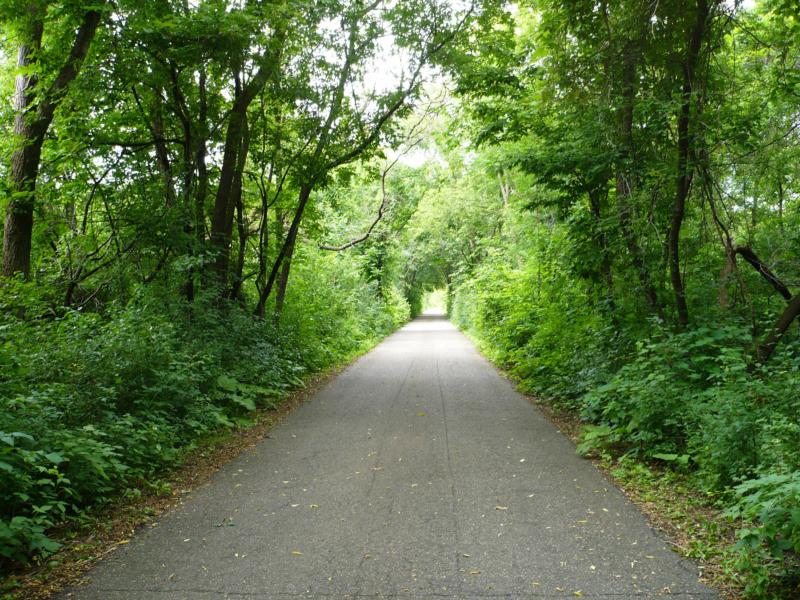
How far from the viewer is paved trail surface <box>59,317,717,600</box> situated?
134 inches

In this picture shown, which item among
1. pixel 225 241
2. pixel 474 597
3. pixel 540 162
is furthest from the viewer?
pixel 225 241

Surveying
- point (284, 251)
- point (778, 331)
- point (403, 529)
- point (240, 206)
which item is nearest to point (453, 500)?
point (403, 529)

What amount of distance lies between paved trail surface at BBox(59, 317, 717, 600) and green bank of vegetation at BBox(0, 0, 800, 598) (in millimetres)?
727

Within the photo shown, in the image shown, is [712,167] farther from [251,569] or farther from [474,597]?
[251,569]

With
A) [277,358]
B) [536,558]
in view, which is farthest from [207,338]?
[536,558]

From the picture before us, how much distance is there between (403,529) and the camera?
166 inches

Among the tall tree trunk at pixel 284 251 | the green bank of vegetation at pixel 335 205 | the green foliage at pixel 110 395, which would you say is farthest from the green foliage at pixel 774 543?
the tall tree trunk at pixel 284 251

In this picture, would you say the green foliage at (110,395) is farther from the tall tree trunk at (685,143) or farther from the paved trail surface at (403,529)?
the tall tree trunk at (685,143)

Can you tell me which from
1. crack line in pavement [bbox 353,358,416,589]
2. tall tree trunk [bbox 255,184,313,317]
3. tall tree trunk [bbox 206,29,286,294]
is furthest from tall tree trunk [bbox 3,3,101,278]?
crack line in pavement [bbox 353,358,416,589]

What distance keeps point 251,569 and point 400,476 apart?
2144 millimetres

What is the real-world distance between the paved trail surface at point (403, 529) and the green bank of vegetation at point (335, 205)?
73cm

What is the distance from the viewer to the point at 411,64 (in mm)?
12000

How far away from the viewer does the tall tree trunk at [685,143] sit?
6.81 m

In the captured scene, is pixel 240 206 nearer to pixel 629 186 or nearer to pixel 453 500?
pixel 629 186
